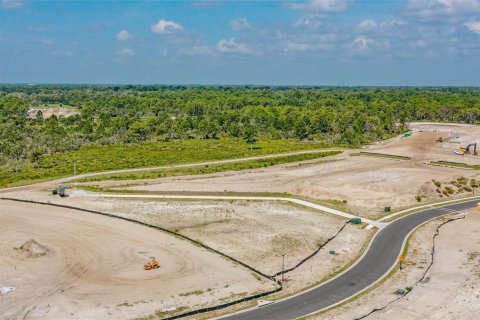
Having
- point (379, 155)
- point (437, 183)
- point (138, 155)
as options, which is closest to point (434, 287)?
point (437, 183)

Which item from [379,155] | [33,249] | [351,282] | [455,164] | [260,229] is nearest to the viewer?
[351,282]

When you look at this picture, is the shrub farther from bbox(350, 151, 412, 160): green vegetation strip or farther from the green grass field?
the green grass field

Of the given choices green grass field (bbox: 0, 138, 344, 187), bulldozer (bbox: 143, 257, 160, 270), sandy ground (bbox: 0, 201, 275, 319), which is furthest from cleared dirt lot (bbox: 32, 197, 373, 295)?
green grass field (bbox: 0, 138, 344, 187)

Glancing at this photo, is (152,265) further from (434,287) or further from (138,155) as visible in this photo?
(138,155)

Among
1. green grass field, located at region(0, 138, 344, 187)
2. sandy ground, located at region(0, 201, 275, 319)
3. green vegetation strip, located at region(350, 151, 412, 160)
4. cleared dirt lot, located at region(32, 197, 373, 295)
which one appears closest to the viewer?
sandy ground, located at region(0, 201, 275, 319)

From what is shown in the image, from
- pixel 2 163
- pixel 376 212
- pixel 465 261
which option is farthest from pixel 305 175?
pixel 2 163

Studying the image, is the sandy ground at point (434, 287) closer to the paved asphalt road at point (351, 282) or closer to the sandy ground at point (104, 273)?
the paved asphalt road at point (351, 282)
